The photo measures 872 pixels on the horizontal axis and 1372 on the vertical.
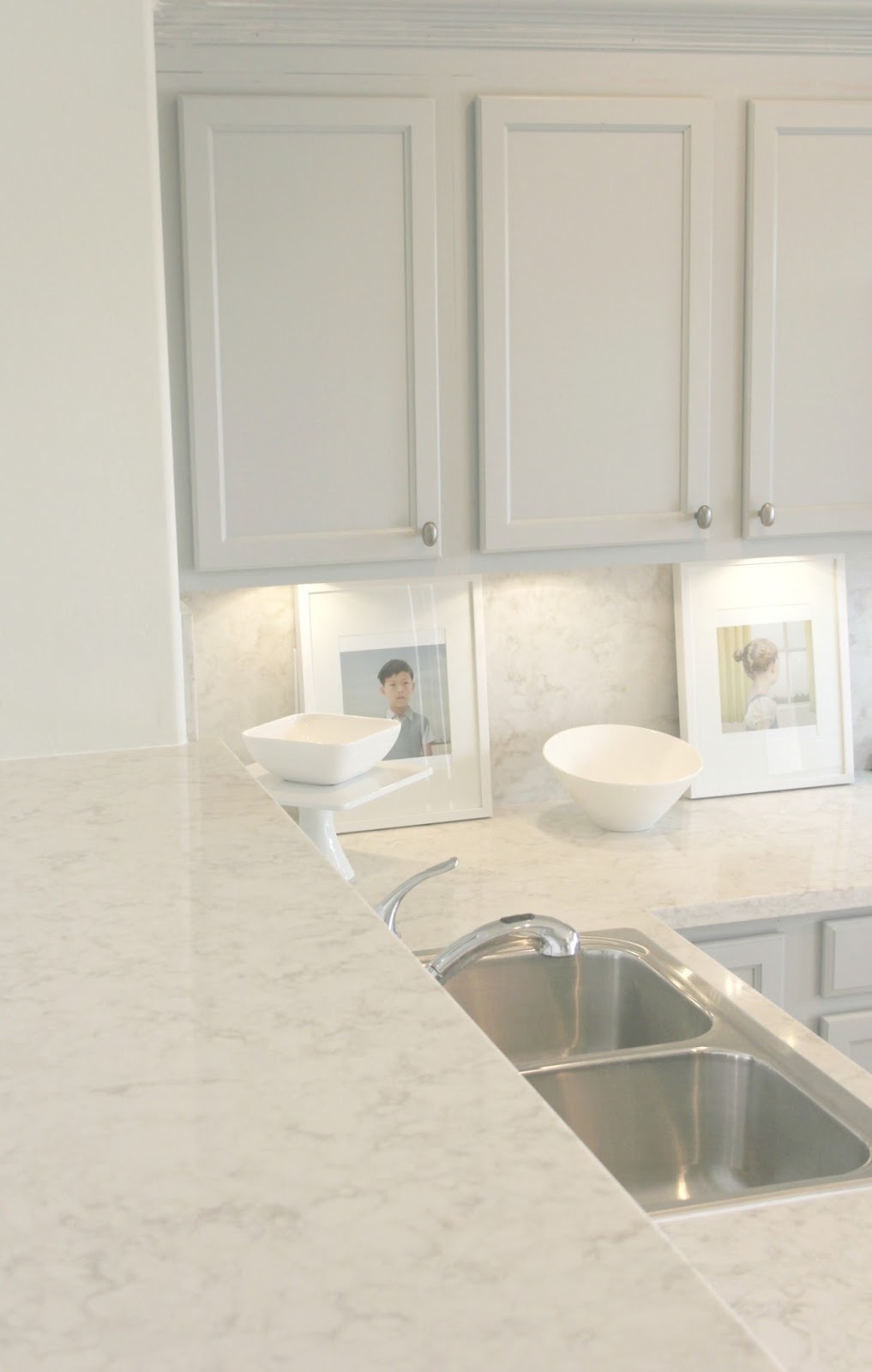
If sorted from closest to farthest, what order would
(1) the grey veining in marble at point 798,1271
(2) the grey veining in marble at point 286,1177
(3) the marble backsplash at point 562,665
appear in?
(2) the grey veining in marble at point 286,1177, (1) the grey veining in marble at point 798,1271, (3) the marble backsplash at point 562,665

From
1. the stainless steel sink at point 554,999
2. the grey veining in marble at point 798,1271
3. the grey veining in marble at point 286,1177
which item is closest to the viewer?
the grey veining in marble at point 286,1177

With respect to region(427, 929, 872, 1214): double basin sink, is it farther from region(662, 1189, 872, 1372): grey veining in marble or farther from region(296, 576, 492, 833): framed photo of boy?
region(296, 576, 492, 833): framed photo of boy

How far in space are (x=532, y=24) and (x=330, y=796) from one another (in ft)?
4.11

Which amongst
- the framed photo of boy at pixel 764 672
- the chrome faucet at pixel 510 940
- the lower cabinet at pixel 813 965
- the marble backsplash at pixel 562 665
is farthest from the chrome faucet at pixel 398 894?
the framed photo of boy at pixel 764 672

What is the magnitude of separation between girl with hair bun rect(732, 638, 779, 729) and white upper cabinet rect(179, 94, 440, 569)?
0.86m

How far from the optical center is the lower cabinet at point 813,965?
2105 millimetres

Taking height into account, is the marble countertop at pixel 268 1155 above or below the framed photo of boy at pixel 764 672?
above

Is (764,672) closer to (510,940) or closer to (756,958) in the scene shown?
(756,958)

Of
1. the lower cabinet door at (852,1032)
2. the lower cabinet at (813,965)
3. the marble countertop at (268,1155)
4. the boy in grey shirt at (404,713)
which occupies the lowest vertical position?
the lower cabinet door at (852,1032)

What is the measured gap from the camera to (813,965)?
2.15m

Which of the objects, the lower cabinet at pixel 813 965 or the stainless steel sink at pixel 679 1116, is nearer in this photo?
the stainless steel sink at pixel 679 1116

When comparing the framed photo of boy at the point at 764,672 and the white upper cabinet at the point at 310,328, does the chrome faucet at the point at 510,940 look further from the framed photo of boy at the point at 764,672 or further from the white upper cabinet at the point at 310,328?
the framed photo of boy at the point at 764,672

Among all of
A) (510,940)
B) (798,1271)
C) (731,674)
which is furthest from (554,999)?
(731,674)

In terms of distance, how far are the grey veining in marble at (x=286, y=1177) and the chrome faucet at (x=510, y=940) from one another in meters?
0.74
